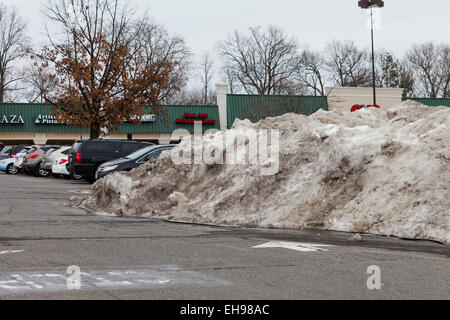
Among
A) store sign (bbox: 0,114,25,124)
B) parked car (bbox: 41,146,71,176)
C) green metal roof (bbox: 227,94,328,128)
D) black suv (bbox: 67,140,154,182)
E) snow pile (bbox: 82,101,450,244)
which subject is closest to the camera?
snow pile (bbox: 82,101,450,244)

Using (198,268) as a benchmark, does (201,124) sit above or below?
above

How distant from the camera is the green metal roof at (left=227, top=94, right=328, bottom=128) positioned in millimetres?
42375

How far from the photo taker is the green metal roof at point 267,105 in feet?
139

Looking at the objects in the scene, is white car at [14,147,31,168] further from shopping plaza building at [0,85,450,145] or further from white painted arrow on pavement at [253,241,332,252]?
white painted arrow on pavement at [253,241,332,252]

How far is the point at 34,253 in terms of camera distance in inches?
311

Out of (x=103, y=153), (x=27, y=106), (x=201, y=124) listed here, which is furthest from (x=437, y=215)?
(x=27, y=106)

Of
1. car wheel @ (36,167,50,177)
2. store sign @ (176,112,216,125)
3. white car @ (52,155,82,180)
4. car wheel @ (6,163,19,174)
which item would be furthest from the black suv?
store sign @ (176,112,216,125)

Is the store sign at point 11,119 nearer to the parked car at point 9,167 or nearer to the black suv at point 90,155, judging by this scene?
the parked car at point 9,167

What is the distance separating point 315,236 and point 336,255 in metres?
2.25

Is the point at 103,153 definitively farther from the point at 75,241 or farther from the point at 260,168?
the point at 75,241

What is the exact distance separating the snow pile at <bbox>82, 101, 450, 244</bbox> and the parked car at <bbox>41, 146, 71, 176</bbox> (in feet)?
47.7

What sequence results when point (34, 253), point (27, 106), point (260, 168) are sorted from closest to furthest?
point (34, 253)
point (260, 168)
point (27, 106)

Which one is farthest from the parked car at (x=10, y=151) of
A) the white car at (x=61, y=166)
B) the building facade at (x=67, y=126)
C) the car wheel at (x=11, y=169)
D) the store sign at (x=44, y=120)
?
the store sign at (x=44, y=120)

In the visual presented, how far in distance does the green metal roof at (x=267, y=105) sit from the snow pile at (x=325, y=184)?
2623 cm
